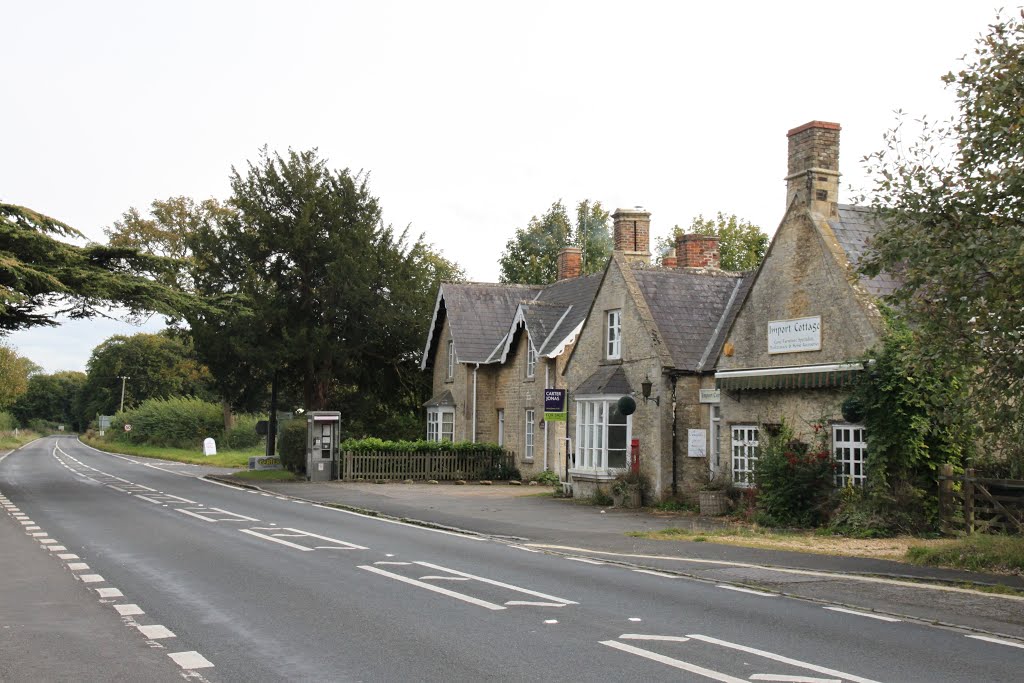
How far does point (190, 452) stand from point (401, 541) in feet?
188

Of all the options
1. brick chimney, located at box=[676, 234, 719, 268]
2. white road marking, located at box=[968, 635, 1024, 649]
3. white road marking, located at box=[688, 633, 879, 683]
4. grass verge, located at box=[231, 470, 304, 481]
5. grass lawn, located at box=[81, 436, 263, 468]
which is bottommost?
grass lawn, located at box=[81, 436, 263, 468]

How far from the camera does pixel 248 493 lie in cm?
3098

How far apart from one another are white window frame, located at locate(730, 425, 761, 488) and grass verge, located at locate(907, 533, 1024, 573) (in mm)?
8651

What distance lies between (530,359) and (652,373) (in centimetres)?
1278

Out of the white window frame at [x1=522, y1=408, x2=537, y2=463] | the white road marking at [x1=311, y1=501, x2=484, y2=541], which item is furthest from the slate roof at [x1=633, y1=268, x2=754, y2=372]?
the white window frame at [x1=522, y1=408, x2=537, y2=463]

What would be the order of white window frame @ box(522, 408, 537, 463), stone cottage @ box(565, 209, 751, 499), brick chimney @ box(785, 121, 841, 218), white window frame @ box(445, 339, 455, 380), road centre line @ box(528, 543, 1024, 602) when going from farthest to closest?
1. white window frame @ box(445, 339, 455, 380)
2. white window frame @ box(522, 408, 537, 463)
3. stone cottage @ box(565, 209, 751, 499)
4. brick chimney @ box(785, 121, 841, 218)
5. road centre line @ box(528, 543, 1024, 602)

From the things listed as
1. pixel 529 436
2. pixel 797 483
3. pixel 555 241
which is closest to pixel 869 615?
pixel 797 483

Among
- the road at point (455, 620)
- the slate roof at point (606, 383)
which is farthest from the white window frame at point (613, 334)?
the road at point (455, 620)

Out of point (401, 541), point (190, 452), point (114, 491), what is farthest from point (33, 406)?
point (401, 541)

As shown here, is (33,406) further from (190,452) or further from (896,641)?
(896,641)

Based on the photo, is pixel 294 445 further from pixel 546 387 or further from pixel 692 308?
pixel 692 308

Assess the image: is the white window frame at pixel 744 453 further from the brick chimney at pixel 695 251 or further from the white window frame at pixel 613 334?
the brick chimney at pixel 695 251

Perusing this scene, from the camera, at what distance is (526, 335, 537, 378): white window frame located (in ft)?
127

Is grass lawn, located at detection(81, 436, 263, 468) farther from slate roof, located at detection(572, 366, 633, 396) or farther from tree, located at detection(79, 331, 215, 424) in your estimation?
slate roof, located at detection(572, 366, 633, 396)
